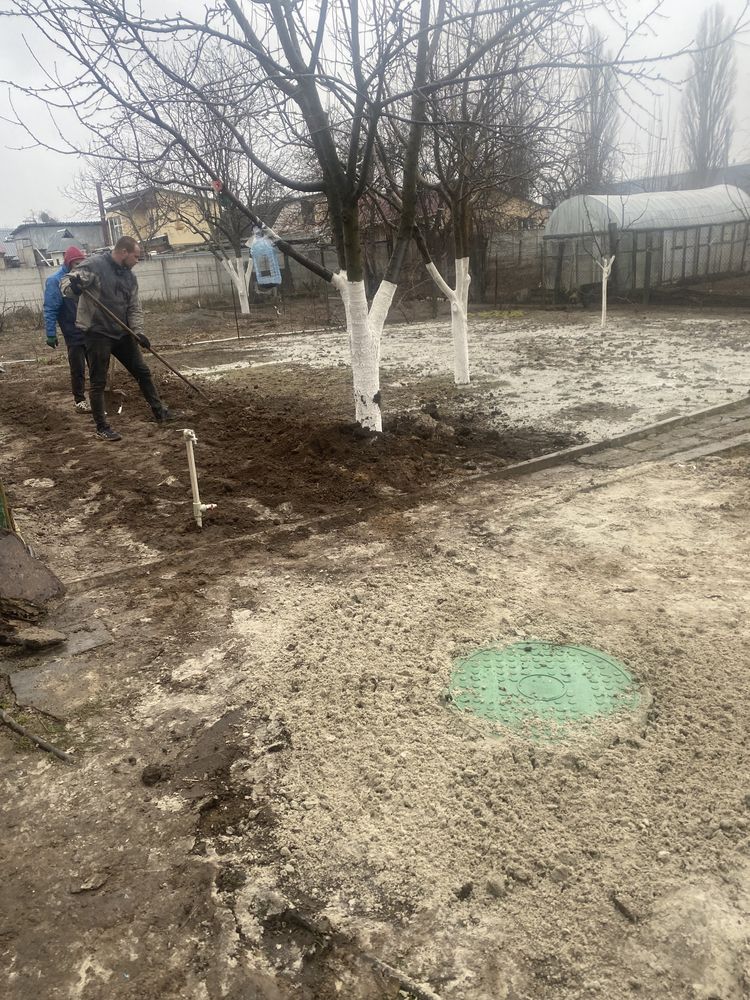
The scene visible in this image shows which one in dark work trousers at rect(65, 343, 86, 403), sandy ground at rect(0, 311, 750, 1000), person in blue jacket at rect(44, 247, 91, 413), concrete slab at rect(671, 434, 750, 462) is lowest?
sandy ground at rect(0, 311, 750, 1000)

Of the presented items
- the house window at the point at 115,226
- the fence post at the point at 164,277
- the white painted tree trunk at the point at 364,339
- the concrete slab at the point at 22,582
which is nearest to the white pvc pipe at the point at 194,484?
the concrete slab at the point at 22,582

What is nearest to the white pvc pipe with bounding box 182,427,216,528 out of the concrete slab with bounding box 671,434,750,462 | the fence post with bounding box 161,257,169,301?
the concrete slab with bounding box 671,434,750,462

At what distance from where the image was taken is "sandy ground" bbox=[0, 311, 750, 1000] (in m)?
2.06

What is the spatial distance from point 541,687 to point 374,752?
835 mm

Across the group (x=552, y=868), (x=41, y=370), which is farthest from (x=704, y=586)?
(x=41, y=370)

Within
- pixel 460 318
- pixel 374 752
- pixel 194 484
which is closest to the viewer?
pixel 374 752

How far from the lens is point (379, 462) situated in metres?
6.59

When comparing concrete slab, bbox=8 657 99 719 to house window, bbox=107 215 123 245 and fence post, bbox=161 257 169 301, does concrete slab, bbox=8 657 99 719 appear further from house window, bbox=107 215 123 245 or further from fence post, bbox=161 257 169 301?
house window, bbox=107 215 123 245

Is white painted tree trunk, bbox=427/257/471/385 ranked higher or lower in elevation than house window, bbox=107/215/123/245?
lower

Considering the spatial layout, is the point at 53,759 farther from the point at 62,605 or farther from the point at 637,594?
the point at 637,594

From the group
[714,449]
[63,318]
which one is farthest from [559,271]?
[714,449]

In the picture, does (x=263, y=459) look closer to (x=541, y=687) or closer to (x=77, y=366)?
(x=77, y=366)

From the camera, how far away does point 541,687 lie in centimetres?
319

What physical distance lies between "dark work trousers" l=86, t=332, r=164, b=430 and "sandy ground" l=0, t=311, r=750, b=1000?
1.56 m
